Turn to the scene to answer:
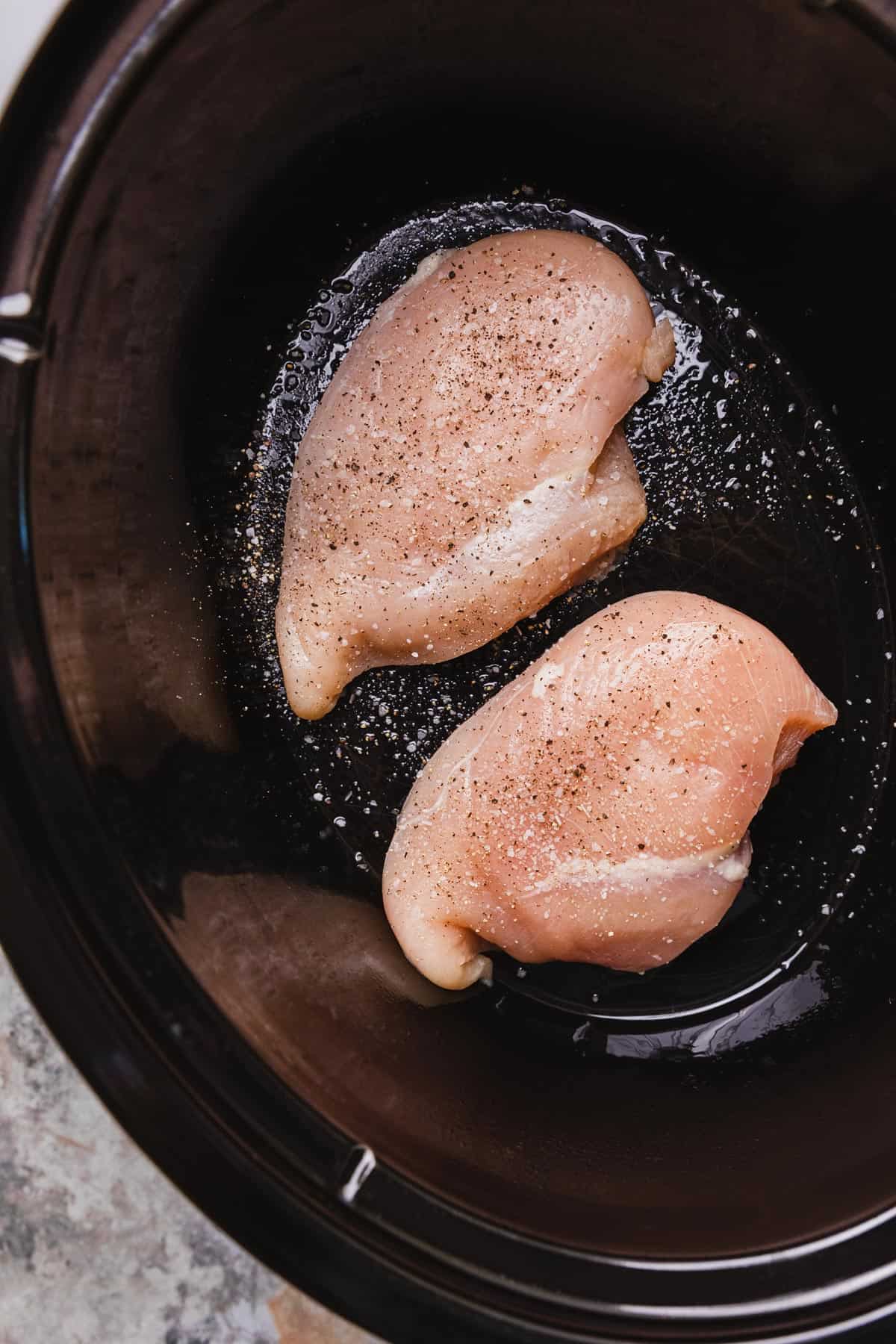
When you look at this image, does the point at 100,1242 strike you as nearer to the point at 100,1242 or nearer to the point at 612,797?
the point at 100,1242

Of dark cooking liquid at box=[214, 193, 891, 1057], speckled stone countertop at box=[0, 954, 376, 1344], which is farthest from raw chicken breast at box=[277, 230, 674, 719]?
speckled stone countertop at box=[0, 954, 376, 1344]

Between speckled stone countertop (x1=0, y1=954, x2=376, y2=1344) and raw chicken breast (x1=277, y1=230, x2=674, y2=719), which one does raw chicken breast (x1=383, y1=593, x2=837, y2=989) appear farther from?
speckled stone countertop (x1=0, y1=954, x2=376, y2=1344)

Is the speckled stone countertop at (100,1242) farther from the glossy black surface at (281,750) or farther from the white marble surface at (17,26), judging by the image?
the white marble surface at (17,26)

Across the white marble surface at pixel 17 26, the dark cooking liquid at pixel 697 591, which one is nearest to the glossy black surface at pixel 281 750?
the dark cooking liquid at pixel 697 591

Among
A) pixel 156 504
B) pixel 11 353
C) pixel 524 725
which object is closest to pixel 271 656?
pixel 156 504

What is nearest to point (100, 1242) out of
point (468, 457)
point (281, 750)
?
point (281, 750)
